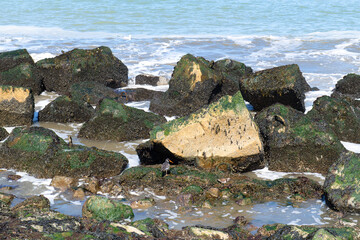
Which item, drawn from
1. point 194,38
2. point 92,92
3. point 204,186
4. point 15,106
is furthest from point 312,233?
point 194,38

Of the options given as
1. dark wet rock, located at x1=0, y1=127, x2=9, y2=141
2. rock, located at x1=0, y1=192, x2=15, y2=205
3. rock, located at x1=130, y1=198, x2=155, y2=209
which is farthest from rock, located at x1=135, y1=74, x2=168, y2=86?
rock, located at x1=0, y1=192, x2=15, y2=205

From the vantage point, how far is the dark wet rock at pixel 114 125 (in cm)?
869

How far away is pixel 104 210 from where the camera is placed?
558cm

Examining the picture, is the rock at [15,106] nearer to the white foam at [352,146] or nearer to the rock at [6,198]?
the rock at [6,198]

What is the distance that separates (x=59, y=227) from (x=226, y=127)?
3398 mm

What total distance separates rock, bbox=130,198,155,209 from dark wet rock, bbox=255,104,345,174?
2385 millimetres

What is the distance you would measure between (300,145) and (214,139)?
55.8 inches

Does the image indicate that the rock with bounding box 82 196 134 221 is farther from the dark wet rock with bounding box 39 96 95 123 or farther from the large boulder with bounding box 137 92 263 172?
the dark wet rock with bounding box 39 96 95 123

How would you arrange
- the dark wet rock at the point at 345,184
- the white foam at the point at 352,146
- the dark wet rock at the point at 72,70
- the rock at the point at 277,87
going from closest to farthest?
the dark wet rock at the point at 345,184 < the white foam at the point at 352,146 < the rock at the point at 277,87 < the dark wet rock at the point at 72,70

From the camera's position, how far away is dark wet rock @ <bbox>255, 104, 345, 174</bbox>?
7414 millimetres

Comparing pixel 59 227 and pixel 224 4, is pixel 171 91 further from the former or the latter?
pixel 224 4

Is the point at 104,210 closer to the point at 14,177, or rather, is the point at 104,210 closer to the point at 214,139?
the point at 14,177

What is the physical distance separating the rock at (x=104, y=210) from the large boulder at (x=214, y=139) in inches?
69.7

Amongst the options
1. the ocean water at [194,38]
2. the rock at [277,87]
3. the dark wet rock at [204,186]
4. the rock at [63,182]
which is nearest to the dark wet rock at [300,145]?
the ocean water at [194,38]
